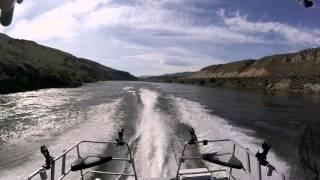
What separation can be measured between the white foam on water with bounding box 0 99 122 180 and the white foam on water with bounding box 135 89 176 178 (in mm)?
1369

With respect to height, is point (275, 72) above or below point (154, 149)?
above

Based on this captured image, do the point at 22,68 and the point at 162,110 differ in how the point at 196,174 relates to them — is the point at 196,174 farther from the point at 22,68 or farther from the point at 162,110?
the point at 22,68

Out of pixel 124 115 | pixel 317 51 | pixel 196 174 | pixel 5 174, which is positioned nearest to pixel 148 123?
pixel 124 115

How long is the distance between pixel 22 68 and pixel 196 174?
56.5 meters

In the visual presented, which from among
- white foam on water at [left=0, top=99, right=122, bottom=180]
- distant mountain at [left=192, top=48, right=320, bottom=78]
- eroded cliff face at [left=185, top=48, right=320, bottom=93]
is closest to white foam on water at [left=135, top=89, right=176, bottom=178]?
white foam on water at [left=0, top=99, right=122, bottom=180]

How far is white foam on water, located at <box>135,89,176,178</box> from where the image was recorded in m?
12.0

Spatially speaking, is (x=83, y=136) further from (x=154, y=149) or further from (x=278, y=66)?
(x=278, y=66)

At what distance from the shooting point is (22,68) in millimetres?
61156

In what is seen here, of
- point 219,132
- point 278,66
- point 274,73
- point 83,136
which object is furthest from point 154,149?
point 278,66

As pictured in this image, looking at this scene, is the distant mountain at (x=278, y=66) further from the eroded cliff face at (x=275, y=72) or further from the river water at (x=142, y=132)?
the river water at (x=142, y=132)

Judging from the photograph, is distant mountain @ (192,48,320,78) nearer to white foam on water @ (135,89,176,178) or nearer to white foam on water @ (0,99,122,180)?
white foam on water @ (0,99,122,180)

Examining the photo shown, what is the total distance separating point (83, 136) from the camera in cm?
1727

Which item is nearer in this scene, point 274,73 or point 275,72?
point 274,73

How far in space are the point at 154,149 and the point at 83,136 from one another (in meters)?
4.08
